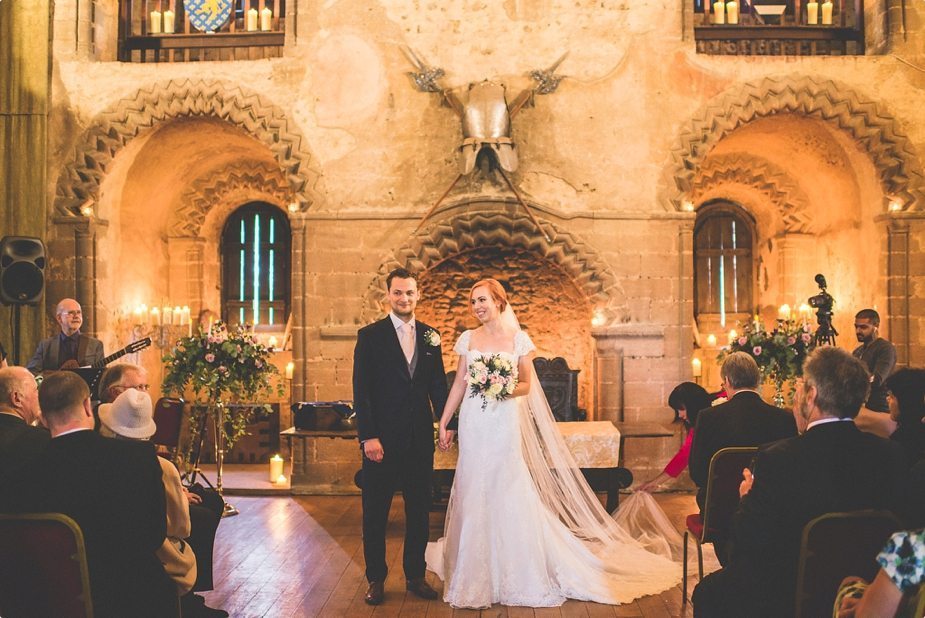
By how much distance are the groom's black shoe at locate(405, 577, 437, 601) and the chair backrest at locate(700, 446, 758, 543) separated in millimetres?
1611

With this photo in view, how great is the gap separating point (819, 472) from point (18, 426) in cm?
294

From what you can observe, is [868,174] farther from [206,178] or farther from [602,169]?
[206,178]

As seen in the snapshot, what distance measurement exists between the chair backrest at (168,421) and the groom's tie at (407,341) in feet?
9.16

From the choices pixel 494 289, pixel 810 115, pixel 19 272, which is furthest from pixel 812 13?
pixel 19 272

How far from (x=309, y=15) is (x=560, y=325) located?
4.15 metres

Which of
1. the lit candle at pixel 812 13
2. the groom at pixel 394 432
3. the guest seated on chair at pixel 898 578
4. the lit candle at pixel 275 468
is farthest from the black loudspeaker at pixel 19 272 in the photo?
the lit candle at pixel 812 13

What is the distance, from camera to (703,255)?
11703 millimetres

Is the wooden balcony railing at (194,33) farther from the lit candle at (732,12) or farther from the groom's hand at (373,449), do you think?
the groom's hand at (373,449)

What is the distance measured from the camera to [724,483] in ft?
14.0

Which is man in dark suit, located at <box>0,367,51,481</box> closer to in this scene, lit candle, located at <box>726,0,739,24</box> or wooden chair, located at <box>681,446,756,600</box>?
wooden chair, located at <box>681,446,756,600</box>

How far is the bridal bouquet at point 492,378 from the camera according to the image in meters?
5.02

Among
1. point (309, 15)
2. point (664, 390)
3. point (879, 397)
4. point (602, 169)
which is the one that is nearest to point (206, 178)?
point (309, 15)

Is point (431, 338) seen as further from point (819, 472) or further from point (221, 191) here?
point (221, 191)

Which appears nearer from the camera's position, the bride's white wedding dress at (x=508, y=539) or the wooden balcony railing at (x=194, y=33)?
the bride's white wedding dress at (x=508, y=539)
